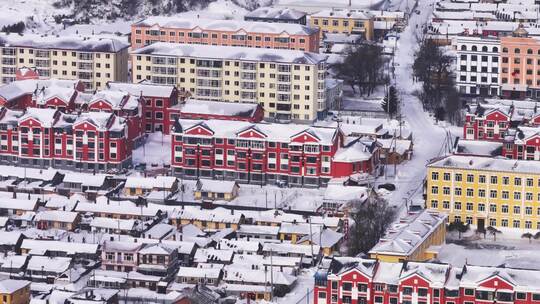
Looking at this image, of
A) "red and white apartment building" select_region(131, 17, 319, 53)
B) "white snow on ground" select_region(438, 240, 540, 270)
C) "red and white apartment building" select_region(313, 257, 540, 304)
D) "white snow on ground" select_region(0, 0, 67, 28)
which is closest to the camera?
"red and white apartment building" select_region(313, 257, 540, 304)

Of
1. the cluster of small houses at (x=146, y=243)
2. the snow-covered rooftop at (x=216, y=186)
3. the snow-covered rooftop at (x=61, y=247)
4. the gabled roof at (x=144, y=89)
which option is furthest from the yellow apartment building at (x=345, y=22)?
the snow-covered rooftop at (x=61, y=247)

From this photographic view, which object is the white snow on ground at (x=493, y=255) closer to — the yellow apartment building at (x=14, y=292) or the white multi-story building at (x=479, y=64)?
the yellow apartment building at (x=14, y=292)

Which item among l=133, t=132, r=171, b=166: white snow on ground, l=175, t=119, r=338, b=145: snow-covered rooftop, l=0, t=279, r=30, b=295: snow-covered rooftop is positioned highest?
l=175, t=119, r=338, b=145: snow-covered rooftop

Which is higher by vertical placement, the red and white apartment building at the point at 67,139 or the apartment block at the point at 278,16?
the apartment block at the point at 278,16

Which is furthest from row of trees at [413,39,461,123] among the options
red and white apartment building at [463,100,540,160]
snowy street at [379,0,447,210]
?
red and white apartment building at [463,100,540,160]

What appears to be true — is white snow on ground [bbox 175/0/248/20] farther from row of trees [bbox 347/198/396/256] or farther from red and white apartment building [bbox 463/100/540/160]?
row of trees [bbox 347/198/396/256]

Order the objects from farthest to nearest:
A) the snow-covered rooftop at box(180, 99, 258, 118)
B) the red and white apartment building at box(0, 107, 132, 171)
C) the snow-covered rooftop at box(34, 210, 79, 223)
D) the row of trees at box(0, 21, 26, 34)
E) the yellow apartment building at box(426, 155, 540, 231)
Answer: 1. the row of trees at box(0, 21, 26, 34)
2. the snow-covered rooftop at box(180, 99, 258, 118)
3. the red and white apartment building at box(0, 107, 132, 171)
4. the yellow apartment building at box(426, 155, 540, 231)
5. the snow-covered rooftop at box(34, 210, 79, 223)

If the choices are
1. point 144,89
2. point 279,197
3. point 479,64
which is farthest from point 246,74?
point 279,197

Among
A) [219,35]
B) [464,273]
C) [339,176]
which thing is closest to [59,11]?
[219,35]
